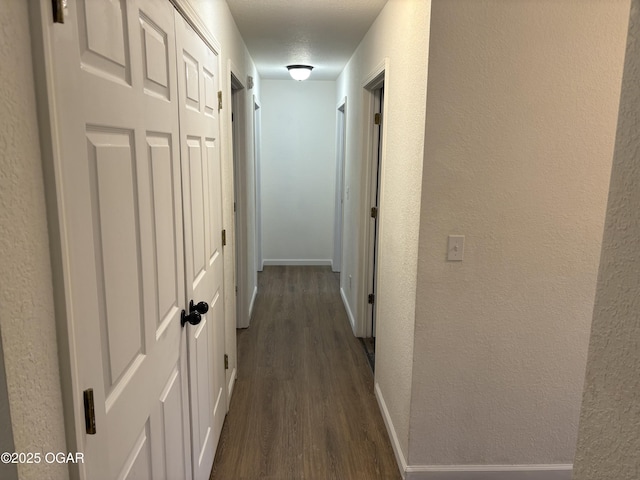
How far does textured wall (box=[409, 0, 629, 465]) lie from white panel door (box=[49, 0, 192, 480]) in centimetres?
106

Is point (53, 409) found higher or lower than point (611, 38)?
lower

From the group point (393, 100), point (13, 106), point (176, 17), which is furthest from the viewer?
point (393, 100)

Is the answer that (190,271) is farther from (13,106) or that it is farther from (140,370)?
(13,106)

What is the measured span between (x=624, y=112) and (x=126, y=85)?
1.01m

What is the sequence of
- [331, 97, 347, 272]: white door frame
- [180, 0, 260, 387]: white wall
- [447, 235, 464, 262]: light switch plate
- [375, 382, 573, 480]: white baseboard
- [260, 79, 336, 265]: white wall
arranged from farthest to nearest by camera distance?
[260, 79, 336, 265]: white wall, [331, 97, 347, 272]: white door frame, [180, 0, 260, 387]: white wall, [375, 382, 573, 480]: white baseboard, [447, 235, 464, 262]: light switch plate

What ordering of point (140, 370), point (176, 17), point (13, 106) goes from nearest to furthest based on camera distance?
point (13, 106) < point (140, 370) < point (176, 17)

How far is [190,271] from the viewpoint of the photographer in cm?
171

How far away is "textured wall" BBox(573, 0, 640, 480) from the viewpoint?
2.18 feet

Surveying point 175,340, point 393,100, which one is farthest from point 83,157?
point 393,100

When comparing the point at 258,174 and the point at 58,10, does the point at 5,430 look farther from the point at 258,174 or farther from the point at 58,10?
the point at 258,174

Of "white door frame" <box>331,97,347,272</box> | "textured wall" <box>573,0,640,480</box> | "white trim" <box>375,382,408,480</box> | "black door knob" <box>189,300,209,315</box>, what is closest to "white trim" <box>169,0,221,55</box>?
"black door knob" <box>189,300,209,315</box>

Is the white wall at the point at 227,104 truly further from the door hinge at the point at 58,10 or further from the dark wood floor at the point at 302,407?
the door hinge at the point at 58,10

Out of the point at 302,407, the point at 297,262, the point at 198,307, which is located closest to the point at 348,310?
the point at 302,407

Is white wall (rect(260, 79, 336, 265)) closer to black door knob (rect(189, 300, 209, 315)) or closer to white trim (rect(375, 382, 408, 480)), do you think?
white trim (rect(375, 382, 408, 480))
